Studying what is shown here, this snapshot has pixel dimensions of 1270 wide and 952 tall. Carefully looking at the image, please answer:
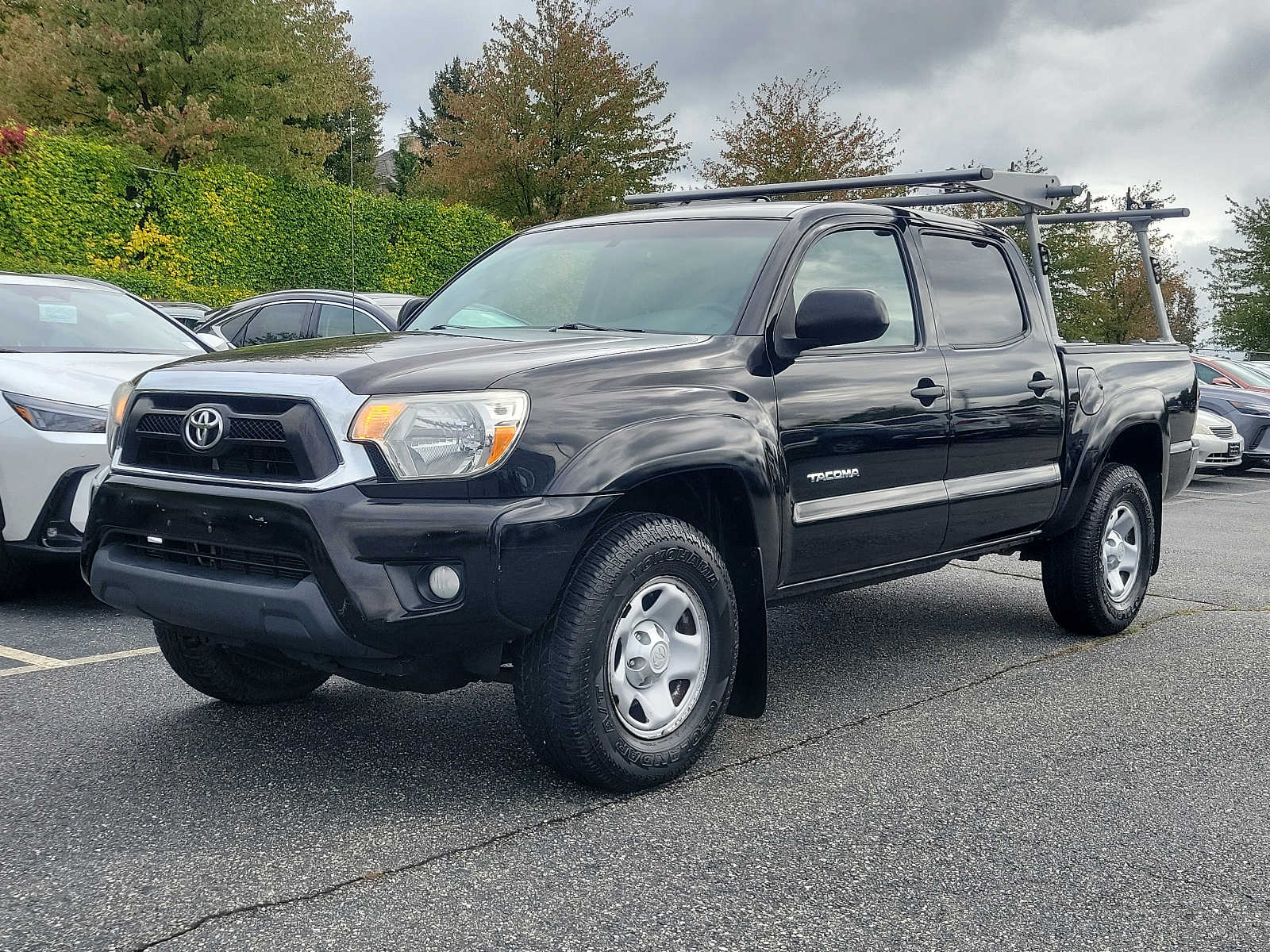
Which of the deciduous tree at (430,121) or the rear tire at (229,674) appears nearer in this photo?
the rear tire at (229,674)

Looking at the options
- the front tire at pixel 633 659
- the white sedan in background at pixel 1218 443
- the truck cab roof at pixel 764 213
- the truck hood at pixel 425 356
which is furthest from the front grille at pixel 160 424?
the white sedan in background at pixel 1218 443

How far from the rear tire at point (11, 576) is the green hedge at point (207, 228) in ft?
37.9

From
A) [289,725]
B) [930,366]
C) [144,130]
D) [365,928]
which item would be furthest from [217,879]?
[144,130]

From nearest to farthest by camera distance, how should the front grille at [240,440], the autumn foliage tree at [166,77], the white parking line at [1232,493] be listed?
the front grille at [240,440]
the white parking line at [1232,493]
the autumn foliage tree at [166,77]

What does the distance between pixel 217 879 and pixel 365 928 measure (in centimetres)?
49

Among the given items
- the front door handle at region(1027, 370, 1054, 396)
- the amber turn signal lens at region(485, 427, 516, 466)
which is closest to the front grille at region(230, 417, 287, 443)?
the amber turn signal lens at region(485, 427, 516, 466)

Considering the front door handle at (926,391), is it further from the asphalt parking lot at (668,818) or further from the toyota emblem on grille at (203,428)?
the toyota emblem on grille at (203,428)

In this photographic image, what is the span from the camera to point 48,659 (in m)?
5.41

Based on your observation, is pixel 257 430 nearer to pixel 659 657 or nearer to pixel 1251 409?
pixel 659 657

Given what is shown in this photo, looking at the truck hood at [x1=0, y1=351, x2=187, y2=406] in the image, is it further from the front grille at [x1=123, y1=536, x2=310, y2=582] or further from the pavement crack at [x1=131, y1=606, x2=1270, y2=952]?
the pavement crack at [x1=131, y1=606, x2=1270, y2=952]

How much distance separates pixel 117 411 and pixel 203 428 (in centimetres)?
69

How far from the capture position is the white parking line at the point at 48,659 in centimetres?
523

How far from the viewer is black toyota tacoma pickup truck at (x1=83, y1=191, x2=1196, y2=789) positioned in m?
3.48

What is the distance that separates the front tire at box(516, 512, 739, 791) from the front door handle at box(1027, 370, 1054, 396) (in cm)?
219
